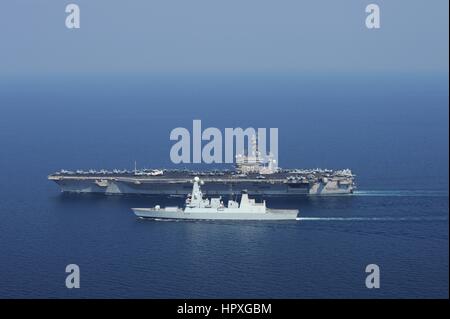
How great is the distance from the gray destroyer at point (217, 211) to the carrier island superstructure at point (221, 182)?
23.3 ft

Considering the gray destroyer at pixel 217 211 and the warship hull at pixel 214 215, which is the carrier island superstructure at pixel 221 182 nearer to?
the gray destroyer at pixel 217 211

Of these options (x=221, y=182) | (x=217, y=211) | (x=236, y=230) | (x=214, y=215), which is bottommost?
(x=236, y=230)

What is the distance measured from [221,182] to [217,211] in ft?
26.7

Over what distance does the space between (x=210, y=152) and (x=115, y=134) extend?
84.8ft

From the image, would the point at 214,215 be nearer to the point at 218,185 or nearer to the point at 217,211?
the point at 217,211

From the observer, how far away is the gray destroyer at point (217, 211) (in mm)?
56969

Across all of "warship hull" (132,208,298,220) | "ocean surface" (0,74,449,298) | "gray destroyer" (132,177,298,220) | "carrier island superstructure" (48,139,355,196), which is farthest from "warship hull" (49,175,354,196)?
"warship hull" (132,208,298,220)

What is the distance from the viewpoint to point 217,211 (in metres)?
57.5

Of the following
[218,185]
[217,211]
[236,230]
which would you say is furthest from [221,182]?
[236,230]

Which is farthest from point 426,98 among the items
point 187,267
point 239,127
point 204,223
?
point 187,267

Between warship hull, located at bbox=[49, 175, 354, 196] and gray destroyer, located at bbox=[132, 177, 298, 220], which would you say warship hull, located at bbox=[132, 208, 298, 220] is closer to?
gray destroyer, located at bbox=[132, 177, 298, 220]

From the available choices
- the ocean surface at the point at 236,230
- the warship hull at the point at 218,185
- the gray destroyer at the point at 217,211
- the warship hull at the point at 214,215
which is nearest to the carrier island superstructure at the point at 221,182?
the warship hull at the point at 218,185

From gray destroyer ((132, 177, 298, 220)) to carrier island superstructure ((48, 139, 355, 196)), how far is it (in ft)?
23.3

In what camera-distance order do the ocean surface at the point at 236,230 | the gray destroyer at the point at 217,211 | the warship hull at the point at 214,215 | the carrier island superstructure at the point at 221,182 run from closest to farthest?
the ocean surface at the point at 236,230 < the warship hull at the point at 214,215 < the gray destroyer at the point at 217,211 < the carrier island superstructure at the point at 221,182
